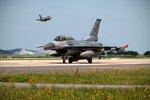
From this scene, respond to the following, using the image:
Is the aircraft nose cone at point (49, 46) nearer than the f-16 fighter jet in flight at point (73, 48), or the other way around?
the aircraft nose cone at point (49, 46)

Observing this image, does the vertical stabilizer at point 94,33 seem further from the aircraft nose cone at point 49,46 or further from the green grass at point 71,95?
the green grass at point 71,95

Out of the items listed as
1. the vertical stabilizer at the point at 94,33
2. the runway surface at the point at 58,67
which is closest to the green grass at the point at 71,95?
the runway surface at the point at 58,67

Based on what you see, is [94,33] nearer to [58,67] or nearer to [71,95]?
[58,67]

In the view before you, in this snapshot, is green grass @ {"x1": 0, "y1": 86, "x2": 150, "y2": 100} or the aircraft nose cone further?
the aircraft nose cone

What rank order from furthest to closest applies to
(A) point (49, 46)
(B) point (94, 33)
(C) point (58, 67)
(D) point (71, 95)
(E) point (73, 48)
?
(B) point (94, 33) < (E) point (73, 48) < (A) point (49, 46) < (C) point (58, 67) < (D) point (71, 95)

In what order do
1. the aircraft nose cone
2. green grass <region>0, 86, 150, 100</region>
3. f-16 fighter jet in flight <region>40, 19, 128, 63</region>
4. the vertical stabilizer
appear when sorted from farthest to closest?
1. the vertical stabilizer
2. f-16 fighter jet in flight <region>40, 19, 128, 63</region>
3. the aircraft nose cone
4. green grass <region>0, 86, 150, 100</region>

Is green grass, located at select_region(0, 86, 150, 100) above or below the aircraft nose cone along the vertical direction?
below

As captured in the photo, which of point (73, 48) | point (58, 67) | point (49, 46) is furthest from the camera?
point (73, 48)

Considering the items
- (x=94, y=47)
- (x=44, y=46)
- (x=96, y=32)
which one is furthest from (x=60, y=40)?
(x=96, y=32)

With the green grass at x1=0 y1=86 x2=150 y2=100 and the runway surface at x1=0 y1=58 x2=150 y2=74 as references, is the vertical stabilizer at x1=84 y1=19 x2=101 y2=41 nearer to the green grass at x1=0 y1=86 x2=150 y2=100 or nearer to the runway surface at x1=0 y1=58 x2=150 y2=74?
the runway surface at x1=0 y1=58 x2=150 y2=74

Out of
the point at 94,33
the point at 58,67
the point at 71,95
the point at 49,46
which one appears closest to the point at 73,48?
the point at 49,46

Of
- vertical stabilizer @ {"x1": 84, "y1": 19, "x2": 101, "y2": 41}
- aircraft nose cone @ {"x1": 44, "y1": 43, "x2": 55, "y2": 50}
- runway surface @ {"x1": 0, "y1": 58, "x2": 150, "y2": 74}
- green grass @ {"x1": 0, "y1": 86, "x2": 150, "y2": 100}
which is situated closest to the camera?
green grass @ {"x1": 0, "y1": 86, "x2": 150, "y2": 100}

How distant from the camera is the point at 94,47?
48156mm

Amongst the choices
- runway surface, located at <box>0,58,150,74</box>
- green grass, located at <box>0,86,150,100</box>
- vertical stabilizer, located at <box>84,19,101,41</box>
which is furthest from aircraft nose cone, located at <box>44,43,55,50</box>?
green grass, located at <box>0,86,150,100</box>
